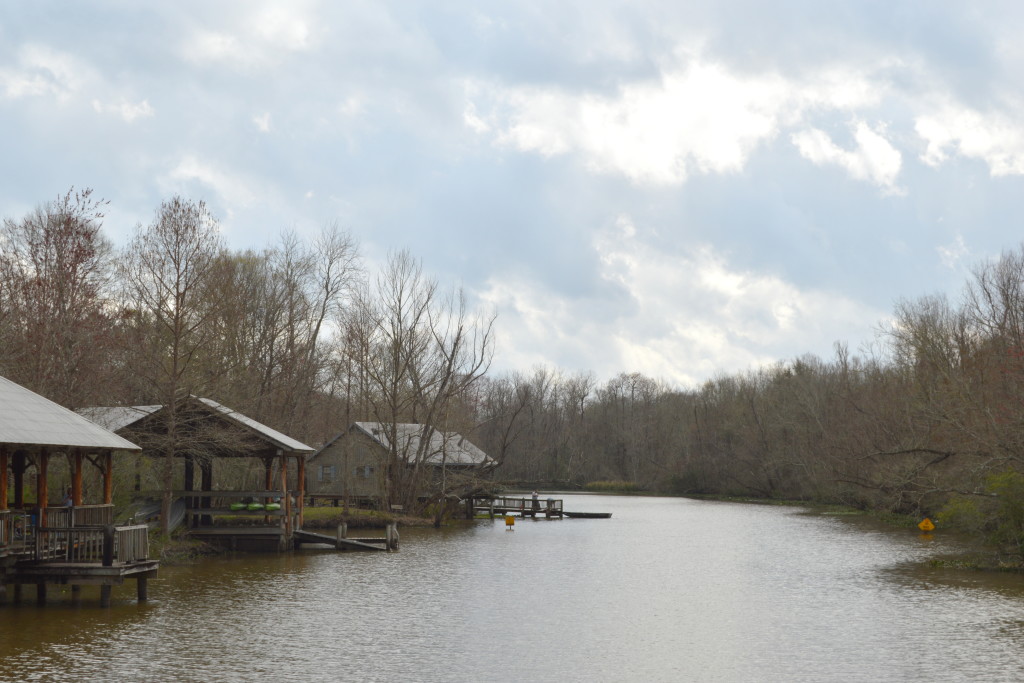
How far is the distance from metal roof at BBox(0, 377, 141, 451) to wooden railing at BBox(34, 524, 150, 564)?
5.92 ft

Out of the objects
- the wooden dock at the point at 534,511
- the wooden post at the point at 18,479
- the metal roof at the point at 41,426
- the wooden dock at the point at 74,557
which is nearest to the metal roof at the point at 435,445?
the wooden dock at the point at 534,511

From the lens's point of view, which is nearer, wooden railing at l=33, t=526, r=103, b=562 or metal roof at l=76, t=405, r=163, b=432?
wooden railing at l=33, t=526, r=103, b=562

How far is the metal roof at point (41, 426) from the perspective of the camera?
766 inches

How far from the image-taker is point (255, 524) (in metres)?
35.8

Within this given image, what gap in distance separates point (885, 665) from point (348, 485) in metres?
40.3

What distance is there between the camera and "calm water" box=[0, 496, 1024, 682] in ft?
51.4

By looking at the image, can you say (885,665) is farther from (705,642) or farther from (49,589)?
(49,589)

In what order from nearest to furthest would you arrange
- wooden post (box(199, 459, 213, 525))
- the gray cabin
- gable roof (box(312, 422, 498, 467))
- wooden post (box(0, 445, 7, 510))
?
wooden post (box(0, 445, 7, 510))
wooden post (box(199, 459, 213, 525))
the gray cabin
gable roof (box(312, 422, 498, 467))

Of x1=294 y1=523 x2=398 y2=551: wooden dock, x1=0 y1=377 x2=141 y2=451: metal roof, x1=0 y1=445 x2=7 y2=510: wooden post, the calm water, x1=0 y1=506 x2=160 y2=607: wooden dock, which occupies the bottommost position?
the calm water

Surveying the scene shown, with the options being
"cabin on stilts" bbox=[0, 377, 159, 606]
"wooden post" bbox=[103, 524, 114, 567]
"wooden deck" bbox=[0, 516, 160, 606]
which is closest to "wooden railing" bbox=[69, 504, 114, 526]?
"cabin on stilts" bbox=[0, 377, 159, 606]

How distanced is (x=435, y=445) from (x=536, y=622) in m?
35.5

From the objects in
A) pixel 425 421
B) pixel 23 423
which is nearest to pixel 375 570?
pixel 23 423

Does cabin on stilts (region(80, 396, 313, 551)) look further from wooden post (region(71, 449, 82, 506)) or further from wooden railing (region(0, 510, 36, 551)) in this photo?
wooden post (region(71, 449, 82, 506))

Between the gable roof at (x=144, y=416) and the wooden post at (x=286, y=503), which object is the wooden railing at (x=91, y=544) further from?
the wooden post at (x=286, y=503)
